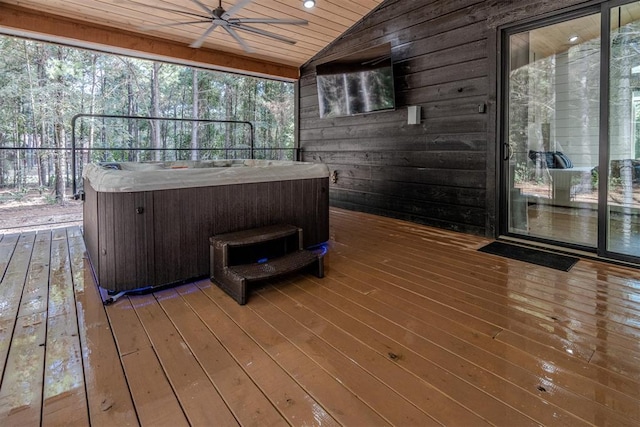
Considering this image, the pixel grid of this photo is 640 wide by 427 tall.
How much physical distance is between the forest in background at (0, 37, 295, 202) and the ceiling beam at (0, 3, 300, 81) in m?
1.02

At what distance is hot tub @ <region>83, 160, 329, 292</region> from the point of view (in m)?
2.08

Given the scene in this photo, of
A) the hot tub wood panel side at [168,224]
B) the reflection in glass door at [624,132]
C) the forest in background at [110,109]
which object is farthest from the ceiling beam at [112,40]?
the reflection in glass door at [624,132]

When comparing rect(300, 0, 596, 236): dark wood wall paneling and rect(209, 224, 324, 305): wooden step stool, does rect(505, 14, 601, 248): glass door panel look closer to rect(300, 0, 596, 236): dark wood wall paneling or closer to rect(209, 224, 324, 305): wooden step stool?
rect(300, 0, 596, 236): dark wood wall paneling

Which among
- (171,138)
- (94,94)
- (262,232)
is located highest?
(94,94)

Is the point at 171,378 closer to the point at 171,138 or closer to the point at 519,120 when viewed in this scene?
the point at 519,120

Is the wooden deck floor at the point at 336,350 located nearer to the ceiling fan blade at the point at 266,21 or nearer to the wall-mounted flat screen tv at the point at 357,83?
the ceiling fan blade at the point at 266,21

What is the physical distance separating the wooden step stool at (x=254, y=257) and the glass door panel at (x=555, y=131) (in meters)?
2.18

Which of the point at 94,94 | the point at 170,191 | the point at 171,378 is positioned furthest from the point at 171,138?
the point at 171,378

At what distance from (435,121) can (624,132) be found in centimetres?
166

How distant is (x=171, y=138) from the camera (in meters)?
8.91

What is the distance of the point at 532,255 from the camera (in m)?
2.94

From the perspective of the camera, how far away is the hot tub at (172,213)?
81.7 inches

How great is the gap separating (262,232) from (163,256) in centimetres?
64

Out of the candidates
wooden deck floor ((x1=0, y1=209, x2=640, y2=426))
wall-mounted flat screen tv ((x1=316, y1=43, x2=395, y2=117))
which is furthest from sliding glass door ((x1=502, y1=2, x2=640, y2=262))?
wall-mounted flat screen tv ((x1=316, y1=43, x2=395, y2=117))
